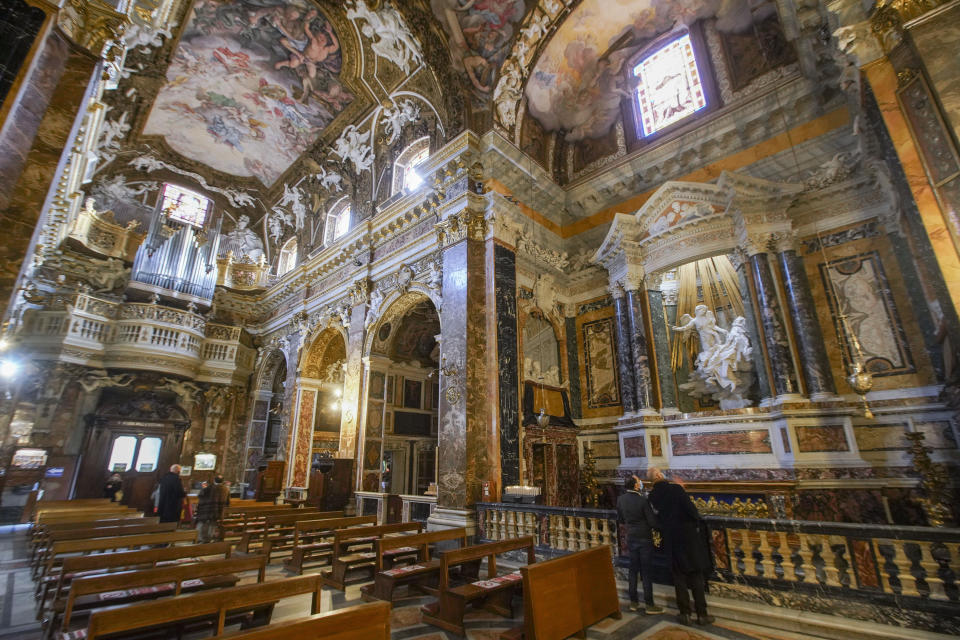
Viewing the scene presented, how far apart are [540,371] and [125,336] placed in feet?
41.5

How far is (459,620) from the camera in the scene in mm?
3854

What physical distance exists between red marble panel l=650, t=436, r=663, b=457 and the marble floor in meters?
3.45

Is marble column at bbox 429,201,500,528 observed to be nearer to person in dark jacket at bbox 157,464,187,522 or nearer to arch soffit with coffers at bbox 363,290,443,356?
arch soffit with coffers at bbox 363,290,443,356

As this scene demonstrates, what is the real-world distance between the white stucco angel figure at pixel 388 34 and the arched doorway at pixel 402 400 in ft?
18.6

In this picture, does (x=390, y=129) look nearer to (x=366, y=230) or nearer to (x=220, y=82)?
(x=366, y=230)

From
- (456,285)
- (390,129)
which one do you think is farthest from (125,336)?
(456,285)

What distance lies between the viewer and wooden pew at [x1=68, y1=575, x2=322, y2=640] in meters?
2.24

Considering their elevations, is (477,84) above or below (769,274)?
above

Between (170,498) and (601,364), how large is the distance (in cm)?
849

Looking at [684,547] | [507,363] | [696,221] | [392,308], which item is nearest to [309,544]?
[507,363]

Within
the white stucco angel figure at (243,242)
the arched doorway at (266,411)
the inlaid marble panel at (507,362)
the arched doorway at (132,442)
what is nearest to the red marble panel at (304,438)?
the arched doorway at (266,411)

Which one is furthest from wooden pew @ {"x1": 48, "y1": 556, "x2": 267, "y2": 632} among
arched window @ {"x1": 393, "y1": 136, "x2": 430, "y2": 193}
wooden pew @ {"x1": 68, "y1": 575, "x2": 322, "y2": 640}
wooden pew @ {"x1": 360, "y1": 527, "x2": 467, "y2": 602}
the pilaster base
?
arched window @ {"x1": 393, "y1": 136, "x2": 430, "y2": 193}

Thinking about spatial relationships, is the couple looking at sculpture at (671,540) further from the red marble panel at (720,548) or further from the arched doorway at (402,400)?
the arched doorway at (402,400)

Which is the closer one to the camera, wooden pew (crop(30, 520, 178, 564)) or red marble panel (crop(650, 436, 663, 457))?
wooden pew (crop(30, 520, 178, 564))
